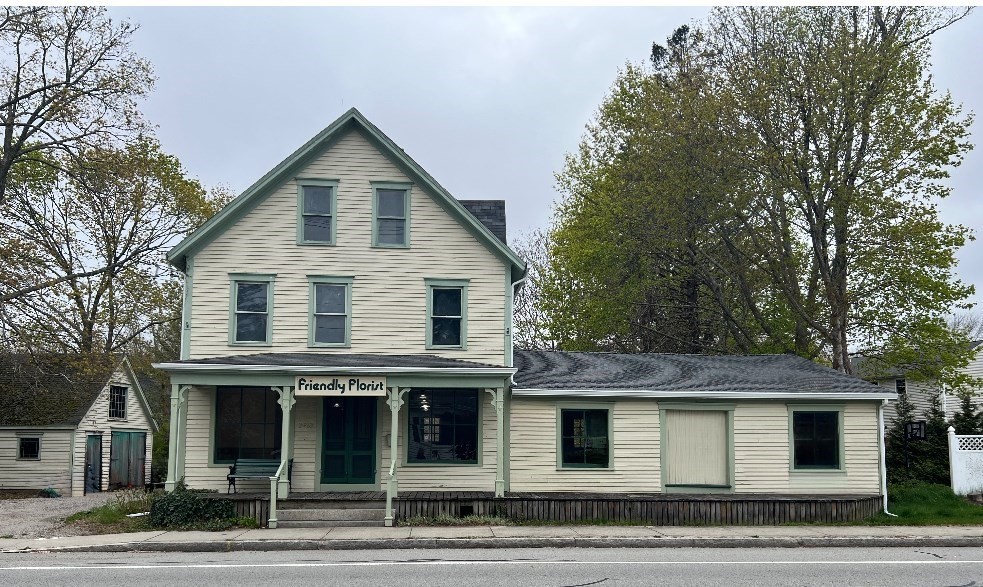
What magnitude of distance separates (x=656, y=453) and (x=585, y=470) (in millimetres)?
1694

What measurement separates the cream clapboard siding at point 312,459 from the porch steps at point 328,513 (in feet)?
5.63

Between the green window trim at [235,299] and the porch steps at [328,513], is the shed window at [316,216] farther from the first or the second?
the porch steps at [328,513]

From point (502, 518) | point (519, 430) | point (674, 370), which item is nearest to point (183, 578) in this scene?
point (502, 518)

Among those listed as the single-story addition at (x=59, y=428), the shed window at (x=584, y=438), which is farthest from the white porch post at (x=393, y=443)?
the single-story addition at (x=59, y=428)

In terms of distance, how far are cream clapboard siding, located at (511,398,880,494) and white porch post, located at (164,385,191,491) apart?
7.18 meters

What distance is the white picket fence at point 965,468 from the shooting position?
70.5 feet

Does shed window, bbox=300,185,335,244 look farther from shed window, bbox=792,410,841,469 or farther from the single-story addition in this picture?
shed window, bbox=792,410,841,469

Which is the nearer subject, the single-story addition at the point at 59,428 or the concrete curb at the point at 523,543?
the concrete curb at the point at 523,543

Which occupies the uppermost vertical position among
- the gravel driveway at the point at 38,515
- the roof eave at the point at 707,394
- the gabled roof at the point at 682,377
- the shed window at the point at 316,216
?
the shed window at the point at 316,216

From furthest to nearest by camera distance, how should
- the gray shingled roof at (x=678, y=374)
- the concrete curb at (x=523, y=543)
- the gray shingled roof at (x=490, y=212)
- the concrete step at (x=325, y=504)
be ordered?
the gray shingled roof at (x=490, y=212) < the gray shingled roof at (x=678, y=374) < the concrete step at (x=325, y=504) < the concrete curb at (x=523, y=543)

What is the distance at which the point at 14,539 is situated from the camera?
1619 cm

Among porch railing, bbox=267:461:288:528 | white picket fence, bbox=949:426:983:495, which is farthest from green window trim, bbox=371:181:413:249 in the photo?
white picket fence, bbox=949:426:983:495

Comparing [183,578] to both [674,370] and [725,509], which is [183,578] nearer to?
[725,509]

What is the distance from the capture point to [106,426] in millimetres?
33125
